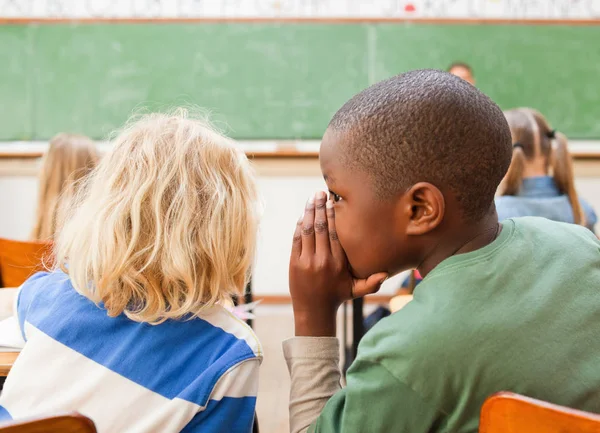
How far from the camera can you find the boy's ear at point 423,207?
844mm

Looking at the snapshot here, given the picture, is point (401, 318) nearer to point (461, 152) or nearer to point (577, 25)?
point (461, 152)

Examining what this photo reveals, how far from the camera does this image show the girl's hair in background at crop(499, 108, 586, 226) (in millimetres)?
2609

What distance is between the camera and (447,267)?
0.83 meters

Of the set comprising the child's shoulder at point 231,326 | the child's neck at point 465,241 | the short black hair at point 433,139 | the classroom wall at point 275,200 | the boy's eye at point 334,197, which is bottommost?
the classroom wall at point 275,200

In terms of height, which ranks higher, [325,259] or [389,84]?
[389,84]

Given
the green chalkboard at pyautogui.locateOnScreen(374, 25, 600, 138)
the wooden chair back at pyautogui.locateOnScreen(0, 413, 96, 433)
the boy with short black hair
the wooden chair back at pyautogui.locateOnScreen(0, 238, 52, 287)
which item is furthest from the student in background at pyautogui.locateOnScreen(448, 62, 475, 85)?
the wooden chair back at pyautogui.locateOnScreen(0, 413, 96, 433)

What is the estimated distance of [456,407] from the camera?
813 millimetres

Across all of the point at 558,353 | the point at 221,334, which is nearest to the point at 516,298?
the point at 558,353

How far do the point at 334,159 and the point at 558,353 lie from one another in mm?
386

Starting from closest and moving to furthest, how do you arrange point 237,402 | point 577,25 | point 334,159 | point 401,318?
point 401,318
point 334,159
point 237,402
point 577,25

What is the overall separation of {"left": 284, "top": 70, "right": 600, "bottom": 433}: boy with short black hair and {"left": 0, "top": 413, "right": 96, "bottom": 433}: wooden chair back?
0.32 meters

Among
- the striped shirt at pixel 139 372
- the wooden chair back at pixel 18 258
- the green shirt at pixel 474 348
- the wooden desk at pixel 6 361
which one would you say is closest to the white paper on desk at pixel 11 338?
the wooden desk at pixel 6 361

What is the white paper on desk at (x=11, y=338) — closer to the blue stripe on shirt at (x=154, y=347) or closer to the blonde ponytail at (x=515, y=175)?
the blue stripe on shirt at (x=154, y=347)

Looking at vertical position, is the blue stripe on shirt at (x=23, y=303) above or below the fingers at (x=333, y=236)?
Result: below
